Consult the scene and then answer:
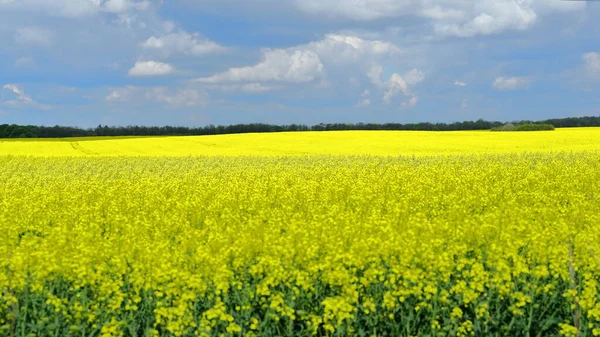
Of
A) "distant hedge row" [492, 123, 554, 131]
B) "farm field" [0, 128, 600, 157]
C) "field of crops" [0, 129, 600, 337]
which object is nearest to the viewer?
"field of crops" [0, 129, 600, 337]

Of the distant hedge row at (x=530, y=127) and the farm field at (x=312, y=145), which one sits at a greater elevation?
the distant hedge row at (x=530, y=127)

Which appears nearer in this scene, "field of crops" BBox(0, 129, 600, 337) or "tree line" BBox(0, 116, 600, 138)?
"field of crops" BBox(0, 129, 600, 337)

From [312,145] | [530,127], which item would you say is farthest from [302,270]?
[530,127]

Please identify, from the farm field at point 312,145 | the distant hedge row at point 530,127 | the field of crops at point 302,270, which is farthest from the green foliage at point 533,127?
the field of crops at point 302,270

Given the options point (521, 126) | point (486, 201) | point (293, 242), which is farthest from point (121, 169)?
point (521, 126)

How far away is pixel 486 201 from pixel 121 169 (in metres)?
21.7

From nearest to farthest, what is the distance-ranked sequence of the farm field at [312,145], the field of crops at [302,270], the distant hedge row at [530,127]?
the field of crops at [302,270]
the farm field at [312,145]
the distant hedge row at [530,127]

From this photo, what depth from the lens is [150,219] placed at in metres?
Result: 14.7

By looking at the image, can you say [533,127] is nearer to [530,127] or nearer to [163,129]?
[530,127]

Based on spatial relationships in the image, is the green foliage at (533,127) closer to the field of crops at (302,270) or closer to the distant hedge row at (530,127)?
the distant hedge row at (530,127)

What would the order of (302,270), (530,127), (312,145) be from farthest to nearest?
1. (530,127)
2. (312,145)
3. (302,270)

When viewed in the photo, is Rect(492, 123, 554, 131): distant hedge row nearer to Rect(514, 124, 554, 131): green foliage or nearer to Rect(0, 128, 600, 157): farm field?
Rect(514, 124, 554, 131): green foliage

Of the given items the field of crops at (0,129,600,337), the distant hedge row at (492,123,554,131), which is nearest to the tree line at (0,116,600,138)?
the distant hedge row at (492,123,554,131)

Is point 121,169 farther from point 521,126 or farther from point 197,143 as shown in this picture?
point 521,126
